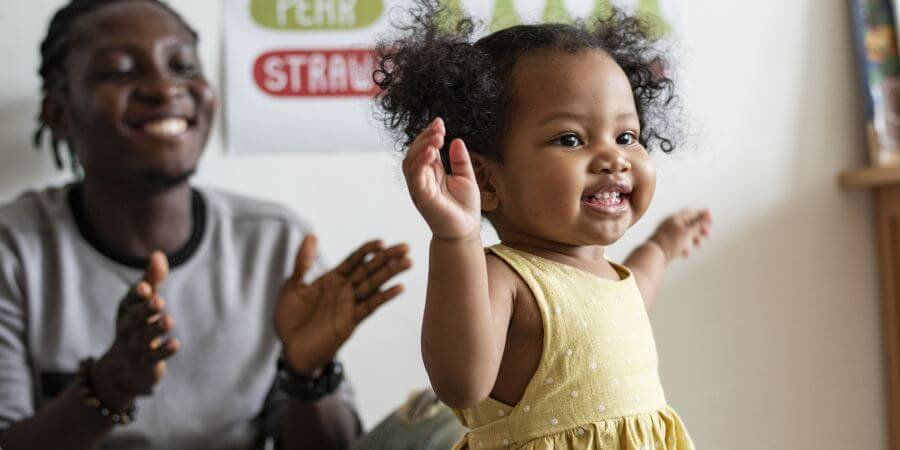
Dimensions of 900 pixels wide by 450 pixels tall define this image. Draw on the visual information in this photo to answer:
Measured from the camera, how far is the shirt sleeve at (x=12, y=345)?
1.27 meters

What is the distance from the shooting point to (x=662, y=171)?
167 cm

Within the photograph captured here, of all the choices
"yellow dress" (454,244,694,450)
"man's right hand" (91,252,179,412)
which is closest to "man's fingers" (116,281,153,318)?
"man's right hand" (91,252,179,412)

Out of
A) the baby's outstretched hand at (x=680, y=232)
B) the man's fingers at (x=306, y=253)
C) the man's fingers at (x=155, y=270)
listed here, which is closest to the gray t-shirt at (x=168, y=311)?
the man's fingers at (x=306, y=253)

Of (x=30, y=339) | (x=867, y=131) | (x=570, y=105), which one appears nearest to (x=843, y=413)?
(x=867, y=131)

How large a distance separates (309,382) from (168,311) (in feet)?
0.84

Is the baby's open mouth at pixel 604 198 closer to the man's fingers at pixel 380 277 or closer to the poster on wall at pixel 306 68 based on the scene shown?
the man's fingers at pixel 380 277

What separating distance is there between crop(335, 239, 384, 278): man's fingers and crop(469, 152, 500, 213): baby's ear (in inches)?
14.9

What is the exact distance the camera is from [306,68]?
1.67 metres

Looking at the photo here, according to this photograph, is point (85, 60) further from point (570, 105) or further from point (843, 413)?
point (843, 413)

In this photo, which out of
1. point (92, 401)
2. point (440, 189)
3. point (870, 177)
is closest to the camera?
point (440, 189)

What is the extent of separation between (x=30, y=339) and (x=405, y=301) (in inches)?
22.9

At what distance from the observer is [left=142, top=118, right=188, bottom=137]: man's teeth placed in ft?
4.39

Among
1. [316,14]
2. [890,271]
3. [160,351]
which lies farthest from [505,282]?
[890,271]

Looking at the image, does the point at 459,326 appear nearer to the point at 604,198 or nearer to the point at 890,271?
the point at 604,198
